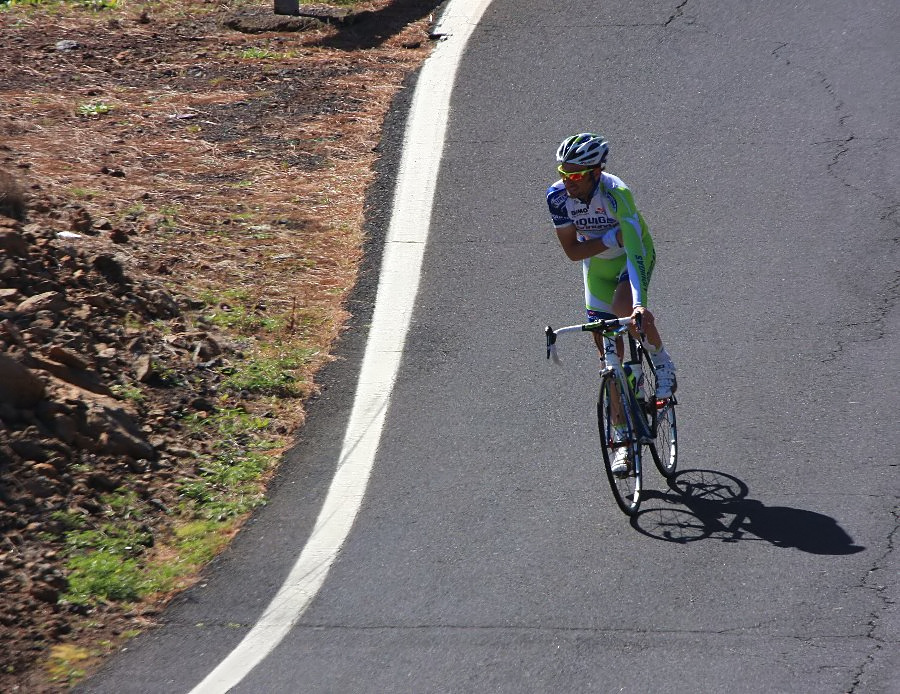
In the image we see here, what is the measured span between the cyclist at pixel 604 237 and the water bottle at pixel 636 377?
0.39 ft

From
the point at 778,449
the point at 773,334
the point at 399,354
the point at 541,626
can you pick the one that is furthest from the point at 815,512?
the point at 399,354

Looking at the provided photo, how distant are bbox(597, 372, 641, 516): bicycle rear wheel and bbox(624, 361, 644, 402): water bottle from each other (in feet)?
0.36

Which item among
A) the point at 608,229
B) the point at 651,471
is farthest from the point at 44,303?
the point at 651,471

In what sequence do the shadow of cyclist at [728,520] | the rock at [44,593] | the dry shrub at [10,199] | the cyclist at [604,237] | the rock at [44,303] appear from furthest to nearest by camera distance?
the dry shrub at [10,199] → the rock at [44,303] → the cyclist at [604,237] → the shadow of cyclist at [728,520] → the rock at [44,593]

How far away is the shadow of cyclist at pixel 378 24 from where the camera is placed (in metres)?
14.5

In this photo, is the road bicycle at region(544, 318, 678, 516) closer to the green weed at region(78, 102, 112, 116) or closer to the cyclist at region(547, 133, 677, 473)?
the cyclist at region(547, 133, 677, 473)

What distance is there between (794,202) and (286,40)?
285 inches

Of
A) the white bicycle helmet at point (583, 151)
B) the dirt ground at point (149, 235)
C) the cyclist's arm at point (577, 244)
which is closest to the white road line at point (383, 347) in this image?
the dirt ground at point (149, 235)

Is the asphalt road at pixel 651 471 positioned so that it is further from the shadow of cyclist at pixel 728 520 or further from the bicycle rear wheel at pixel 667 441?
the bicycle rear wheel at pixel 667 441

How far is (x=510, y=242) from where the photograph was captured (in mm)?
10188

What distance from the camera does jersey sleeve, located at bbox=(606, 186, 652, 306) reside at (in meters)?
6.54

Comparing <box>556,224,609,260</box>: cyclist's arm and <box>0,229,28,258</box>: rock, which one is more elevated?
<box>0,229,28,258</box>: rock

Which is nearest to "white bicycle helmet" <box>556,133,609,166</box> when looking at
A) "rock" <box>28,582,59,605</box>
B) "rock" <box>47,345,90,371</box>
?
"rock" <box>47,345,90,371</box>

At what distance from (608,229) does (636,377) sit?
0.95m
